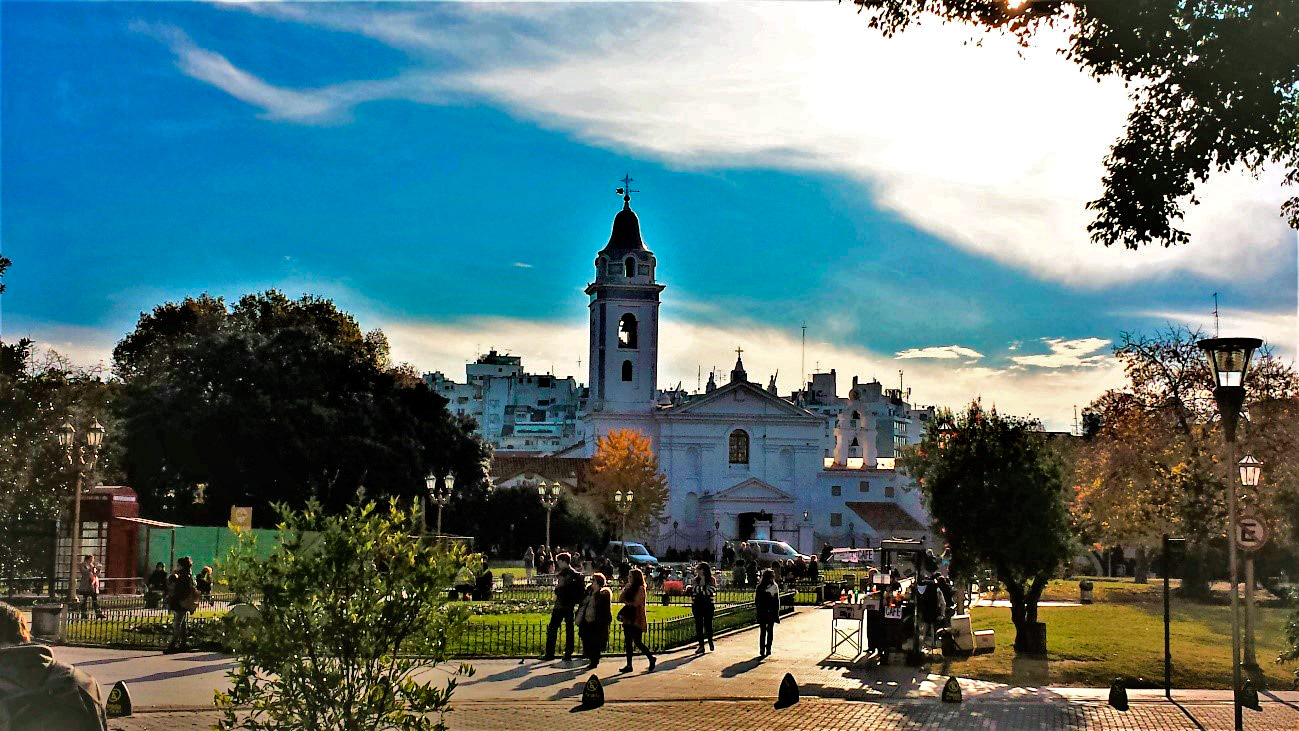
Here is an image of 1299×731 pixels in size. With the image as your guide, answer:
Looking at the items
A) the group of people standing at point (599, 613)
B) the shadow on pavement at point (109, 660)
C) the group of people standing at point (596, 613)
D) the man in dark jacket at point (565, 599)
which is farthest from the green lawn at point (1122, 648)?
the shadow on pavement at point (109, 660)

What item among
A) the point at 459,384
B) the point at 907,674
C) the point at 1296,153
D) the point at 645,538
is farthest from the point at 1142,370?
the point at 459,384

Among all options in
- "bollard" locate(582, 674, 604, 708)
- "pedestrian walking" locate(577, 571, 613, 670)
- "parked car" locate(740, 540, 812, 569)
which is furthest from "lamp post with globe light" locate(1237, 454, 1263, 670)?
"parked car" locate(740, 540, 812, 569)

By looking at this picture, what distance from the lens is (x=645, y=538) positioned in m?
80.1

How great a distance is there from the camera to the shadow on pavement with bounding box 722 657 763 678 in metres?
18.9

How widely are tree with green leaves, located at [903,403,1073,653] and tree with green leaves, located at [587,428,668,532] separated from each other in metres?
51.3

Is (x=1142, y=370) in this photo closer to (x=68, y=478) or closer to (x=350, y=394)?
(x=350, y=394)

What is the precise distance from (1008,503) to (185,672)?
13.6 meters

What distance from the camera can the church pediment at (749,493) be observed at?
8469cm

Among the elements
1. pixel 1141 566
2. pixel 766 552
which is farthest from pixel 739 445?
pixel 1141 566

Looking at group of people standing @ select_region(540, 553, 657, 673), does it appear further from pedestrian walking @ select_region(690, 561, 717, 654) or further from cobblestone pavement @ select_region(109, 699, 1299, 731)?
cobblestone pavement @ select_region(109, 699, 1299, 731)

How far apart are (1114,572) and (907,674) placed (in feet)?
192

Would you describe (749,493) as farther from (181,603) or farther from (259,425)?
(181,603)

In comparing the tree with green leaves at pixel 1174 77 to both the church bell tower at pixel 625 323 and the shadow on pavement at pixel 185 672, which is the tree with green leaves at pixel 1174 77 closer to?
the shadow on pavement at pixel 185 672

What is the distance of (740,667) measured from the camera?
19.8 m
